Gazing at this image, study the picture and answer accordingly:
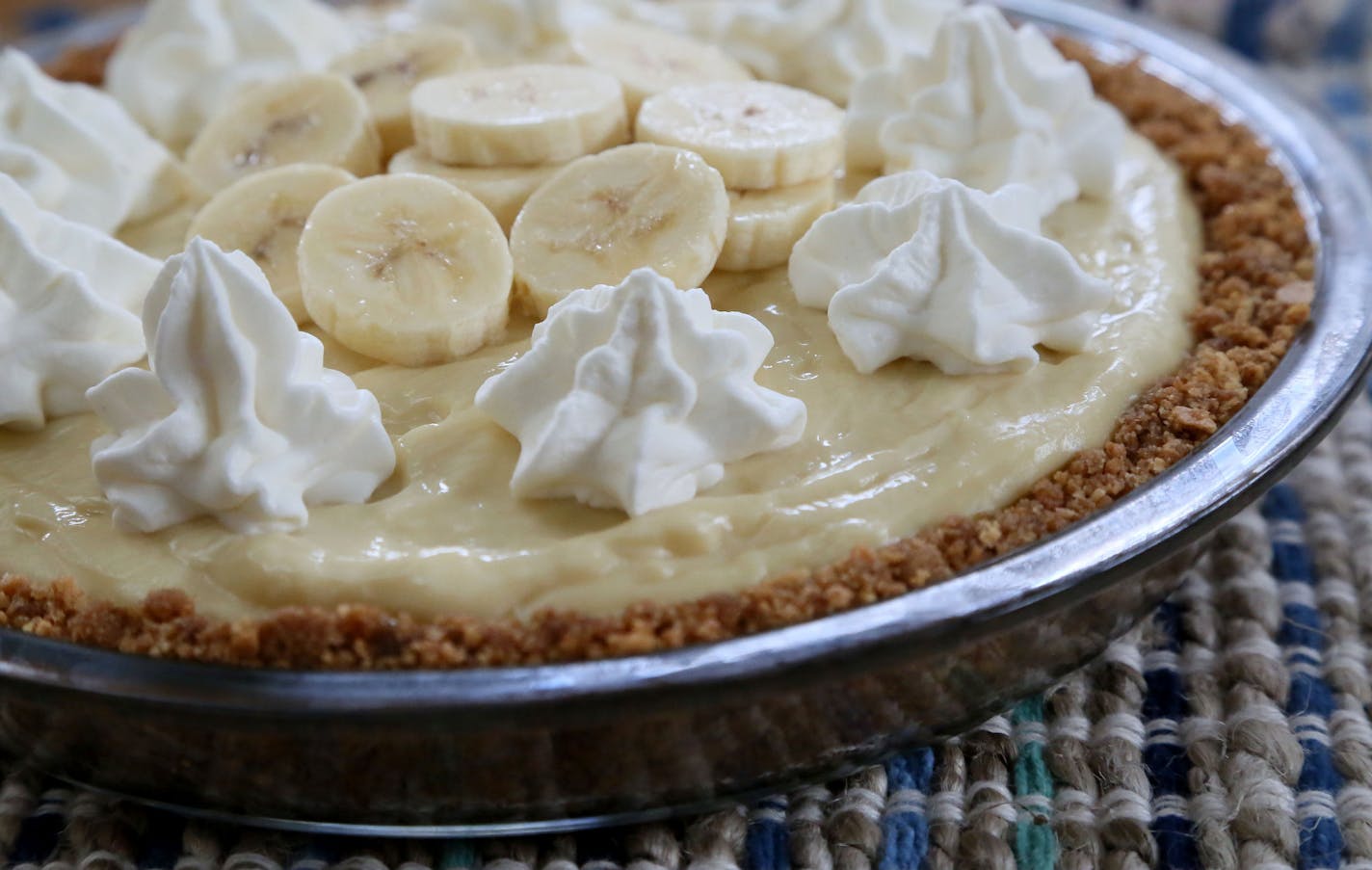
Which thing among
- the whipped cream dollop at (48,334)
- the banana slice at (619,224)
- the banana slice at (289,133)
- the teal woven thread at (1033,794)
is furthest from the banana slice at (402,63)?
the teal woven thread at (1033,794)

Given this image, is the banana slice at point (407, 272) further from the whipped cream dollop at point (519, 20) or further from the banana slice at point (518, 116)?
the whipped cream dollop at point (519, 20)

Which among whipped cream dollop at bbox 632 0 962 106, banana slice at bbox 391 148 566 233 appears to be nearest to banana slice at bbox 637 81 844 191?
banana slice at bbox 391 148 566 233

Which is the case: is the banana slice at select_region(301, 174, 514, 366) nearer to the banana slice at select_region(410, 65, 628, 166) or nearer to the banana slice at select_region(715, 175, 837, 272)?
the banana slice at select_region(410, 65, 628, 166)

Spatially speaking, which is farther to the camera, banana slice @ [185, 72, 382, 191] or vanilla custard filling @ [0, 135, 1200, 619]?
banana slice @ [185, 72, 382, 191]

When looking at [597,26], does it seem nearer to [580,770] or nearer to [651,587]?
[651,587]

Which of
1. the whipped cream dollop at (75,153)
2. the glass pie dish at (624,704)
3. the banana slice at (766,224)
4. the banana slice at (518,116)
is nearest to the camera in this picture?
the glass pie dish at (624,704)

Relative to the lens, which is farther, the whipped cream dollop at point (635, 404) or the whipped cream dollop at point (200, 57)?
the whipped cream dollop at point (200, 57)

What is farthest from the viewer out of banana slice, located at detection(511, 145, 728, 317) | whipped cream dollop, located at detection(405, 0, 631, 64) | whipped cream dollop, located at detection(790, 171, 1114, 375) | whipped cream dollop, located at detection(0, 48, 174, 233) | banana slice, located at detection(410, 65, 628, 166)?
whipped cream dollop, located at detection(405, 0, 631, 64)
